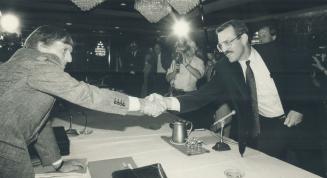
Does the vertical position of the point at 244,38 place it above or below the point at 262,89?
above

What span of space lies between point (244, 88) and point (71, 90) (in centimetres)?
128

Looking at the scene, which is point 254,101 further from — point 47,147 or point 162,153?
point 47,147

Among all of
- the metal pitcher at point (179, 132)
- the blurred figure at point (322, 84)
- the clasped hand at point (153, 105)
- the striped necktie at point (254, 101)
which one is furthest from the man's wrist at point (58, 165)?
the blurred figure at point (322, 84)

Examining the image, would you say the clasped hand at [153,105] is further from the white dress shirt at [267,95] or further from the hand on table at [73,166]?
the white dress shirt at [267,95]

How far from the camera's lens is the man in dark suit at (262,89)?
2.20 m

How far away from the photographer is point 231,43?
2338mm

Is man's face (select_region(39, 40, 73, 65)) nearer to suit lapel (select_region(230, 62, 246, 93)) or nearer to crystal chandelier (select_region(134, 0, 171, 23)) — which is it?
suit lapel (select_region(230, 62, 246, 93))

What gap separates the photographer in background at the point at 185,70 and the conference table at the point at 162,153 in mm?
1973

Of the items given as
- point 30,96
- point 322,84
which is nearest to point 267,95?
point 30,96

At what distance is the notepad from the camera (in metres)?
1.58

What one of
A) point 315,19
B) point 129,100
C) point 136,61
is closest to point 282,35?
point 315,19

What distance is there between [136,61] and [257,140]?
457 inches

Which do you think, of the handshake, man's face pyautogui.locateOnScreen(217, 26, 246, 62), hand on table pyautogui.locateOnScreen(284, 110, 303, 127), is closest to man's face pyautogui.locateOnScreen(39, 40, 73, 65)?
the handshake

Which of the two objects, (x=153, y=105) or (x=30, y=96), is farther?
(x=153, y=105)
